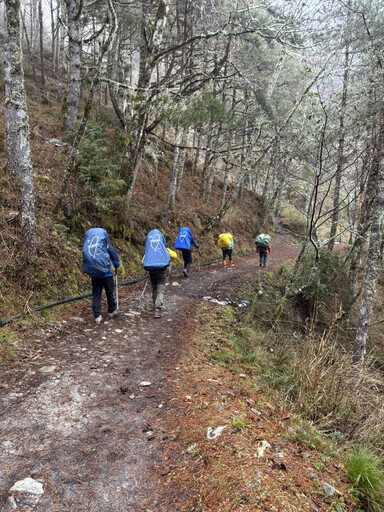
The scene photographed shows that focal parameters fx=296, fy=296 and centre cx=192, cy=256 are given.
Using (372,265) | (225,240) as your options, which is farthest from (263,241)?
(372,265)

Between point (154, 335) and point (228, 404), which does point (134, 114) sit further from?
point (228, 404)

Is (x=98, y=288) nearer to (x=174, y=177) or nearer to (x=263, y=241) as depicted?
(x=174, y=177)

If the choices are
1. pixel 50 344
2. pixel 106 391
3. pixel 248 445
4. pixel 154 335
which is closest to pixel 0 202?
pixel 50 344

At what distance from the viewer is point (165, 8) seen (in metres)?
9.38

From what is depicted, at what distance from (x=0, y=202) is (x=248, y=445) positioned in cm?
710

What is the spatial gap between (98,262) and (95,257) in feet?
0.38

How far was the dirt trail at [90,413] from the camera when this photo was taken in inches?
103

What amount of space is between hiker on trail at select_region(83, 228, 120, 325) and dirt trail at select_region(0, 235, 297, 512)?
0.59 metres

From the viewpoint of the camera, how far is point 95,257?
5902mm

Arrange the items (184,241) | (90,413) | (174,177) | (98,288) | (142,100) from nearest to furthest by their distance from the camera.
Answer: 1. (90,413)
2. (98,288)
3. (142,100)
4. (184,241)
5. (174,177)

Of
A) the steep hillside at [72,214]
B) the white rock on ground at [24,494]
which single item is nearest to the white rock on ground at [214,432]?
the white rock on ground at [24,494]

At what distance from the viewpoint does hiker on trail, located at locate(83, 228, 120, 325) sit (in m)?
5.92

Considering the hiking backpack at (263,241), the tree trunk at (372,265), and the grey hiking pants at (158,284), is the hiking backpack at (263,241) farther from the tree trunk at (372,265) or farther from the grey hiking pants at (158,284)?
the grey hiking pants at (158,284)

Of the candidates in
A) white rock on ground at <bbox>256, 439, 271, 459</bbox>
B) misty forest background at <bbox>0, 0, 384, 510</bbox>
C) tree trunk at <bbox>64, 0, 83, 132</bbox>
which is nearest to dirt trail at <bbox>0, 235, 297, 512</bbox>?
white rock on ground at <bbox>256, 439, 271, 459</bbox>
